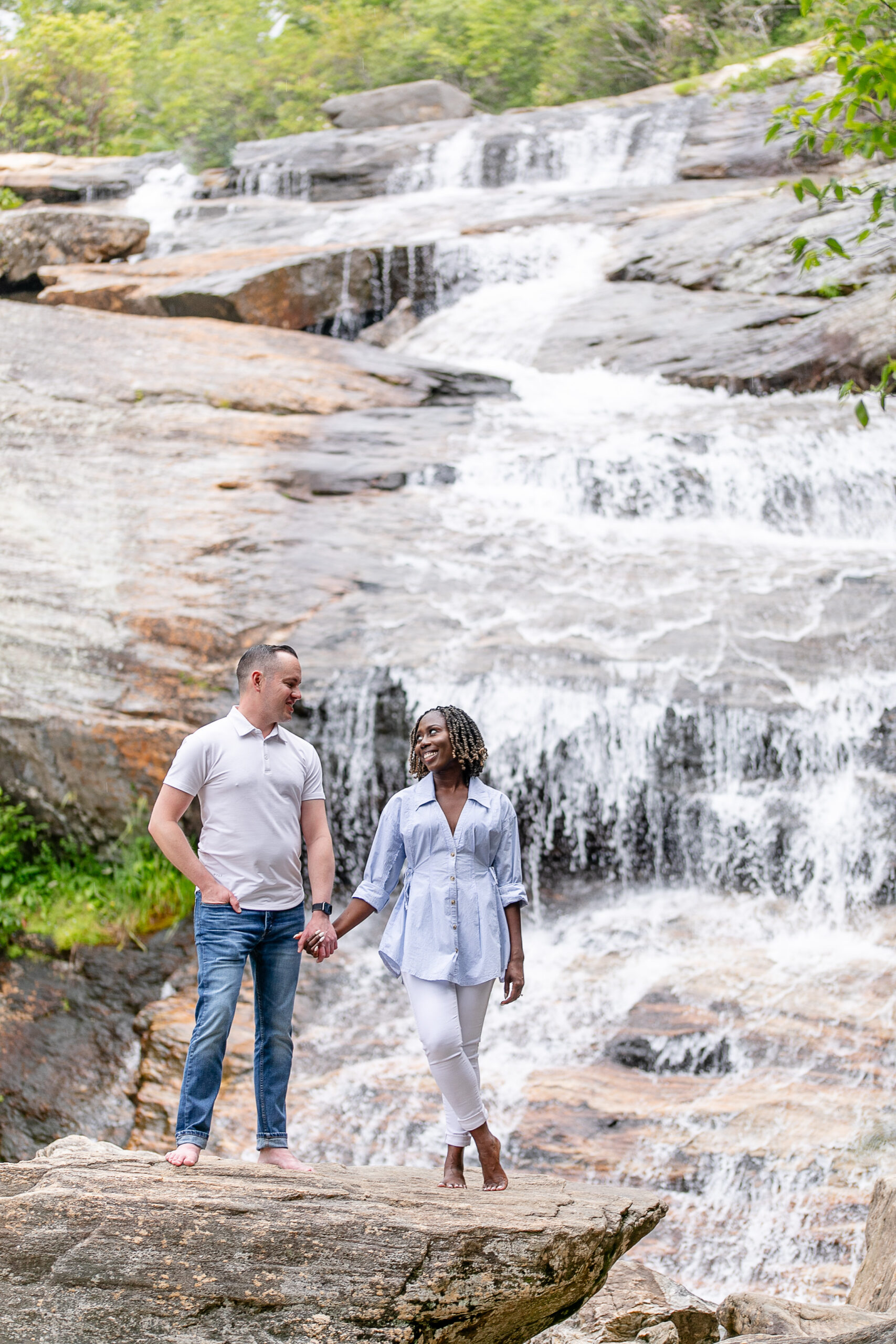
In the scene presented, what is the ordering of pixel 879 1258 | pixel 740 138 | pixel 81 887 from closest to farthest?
pixel 879 1258, pixel 81 887, pixel 740 138

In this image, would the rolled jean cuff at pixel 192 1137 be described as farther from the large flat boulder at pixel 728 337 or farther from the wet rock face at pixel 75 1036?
the large flat boulder at pixel 728 337

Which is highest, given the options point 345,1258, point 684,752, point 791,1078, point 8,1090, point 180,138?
point 180,138

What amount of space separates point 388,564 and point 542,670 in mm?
2005

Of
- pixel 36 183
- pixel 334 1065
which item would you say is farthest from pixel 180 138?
pixel 334 1065

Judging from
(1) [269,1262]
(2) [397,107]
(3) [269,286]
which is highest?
(2) [397,107]

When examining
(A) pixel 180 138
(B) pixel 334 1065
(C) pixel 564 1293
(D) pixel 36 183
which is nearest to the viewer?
(C) pixel 564 1293

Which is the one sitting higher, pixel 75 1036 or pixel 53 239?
pixel 53 239

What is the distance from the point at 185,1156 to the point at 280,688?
4.70ft

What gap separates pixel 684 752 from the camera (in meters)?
8.08

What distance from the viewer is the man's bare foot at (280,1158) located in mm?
3906

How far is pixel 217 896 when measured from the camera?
3775 millimetres

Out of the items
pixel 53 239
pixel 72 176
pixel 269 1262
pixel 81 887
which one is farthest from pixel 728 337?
pixel 72 176

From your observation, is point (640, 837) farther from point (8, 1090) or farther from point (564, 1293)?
point (564, 1293)

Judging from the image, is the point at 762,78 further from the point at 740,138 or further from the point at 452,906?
the point at 452,906
